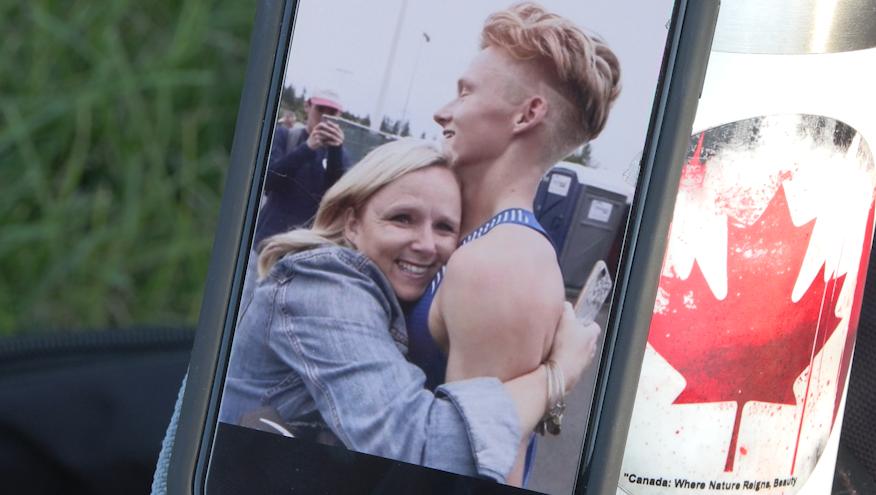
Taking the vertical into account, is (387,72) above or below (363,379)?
above

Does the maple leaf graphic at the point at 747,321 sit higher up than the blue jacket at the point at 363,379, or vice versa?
the maple leaf graphic at the point at 747,321

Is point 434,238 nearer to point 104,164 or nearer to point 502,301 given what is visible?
point 502,301

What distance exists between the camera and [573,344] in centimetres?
35

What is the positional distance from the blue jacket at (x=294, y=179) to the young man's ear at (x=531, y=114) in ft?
0.20

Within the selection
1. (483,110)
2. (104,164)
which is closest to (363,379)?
(483,110)

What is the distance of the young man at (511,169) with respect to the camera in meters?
0.34

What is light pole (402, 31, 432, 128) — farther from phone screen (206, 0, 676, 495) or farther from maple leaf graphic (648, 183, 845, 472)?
maple leaf graphic (648, 183, 845, 472)

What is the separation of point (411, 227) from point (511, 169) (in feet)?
0.13

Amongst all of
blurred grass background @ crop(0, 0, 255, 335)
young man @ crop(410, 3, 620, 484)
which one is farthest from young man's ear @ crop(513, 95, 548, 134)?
blurred grass background @ crop(0, 0, 255, 335)

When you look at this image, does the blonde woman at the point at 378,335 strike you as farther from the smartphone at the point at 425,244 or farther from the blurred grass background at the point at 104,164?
the blurred grass background at the point at 104,164

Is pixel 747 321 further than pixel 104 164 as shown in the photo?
No

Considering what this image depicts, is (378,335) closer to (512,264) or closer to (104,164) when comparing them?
(512,264)

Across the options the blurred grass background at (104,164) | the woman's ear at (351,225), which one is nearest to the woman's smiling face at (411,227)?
the woman's ear at (351,225)

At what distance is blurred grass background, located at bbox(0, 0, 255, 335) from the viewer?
0.99 m
